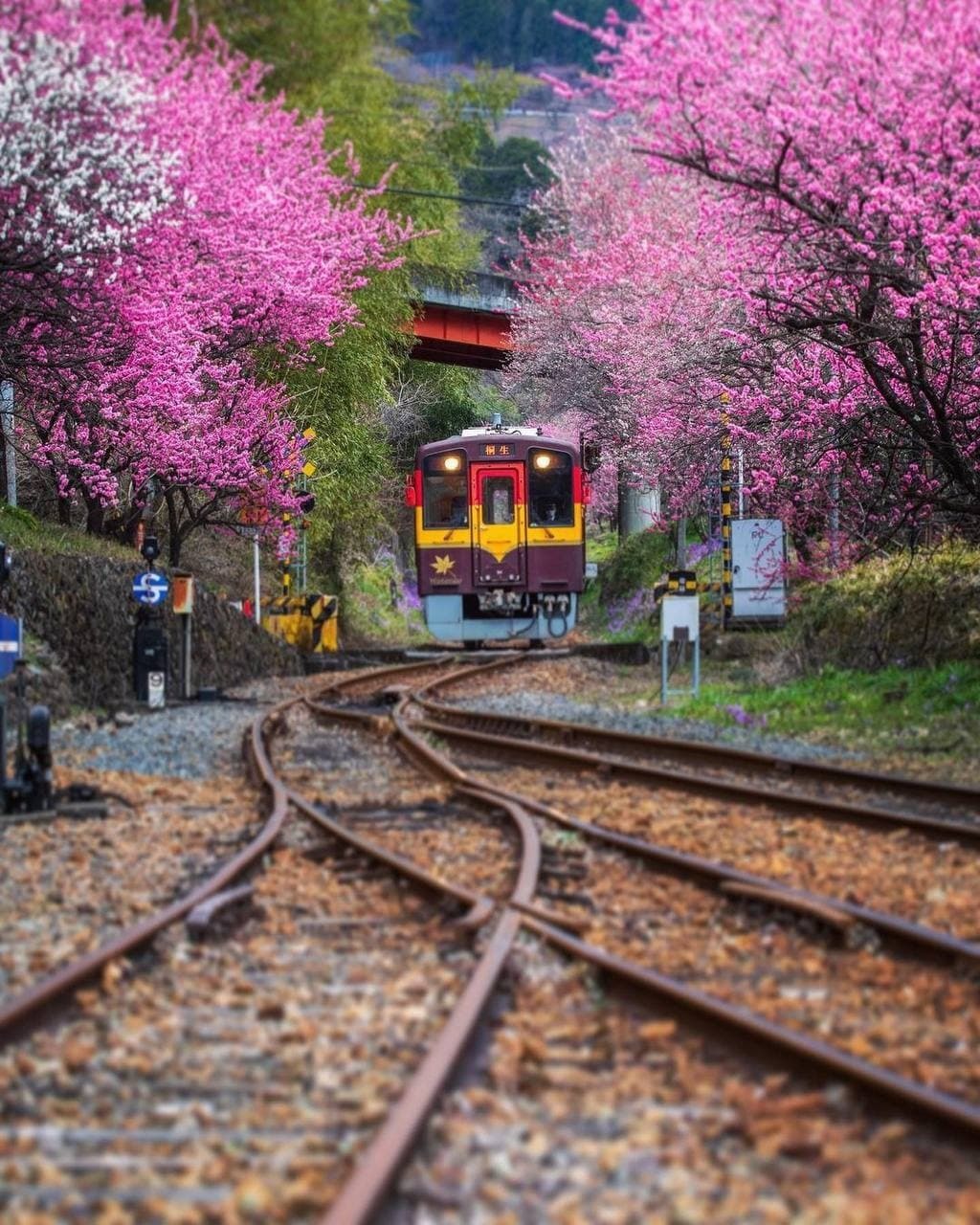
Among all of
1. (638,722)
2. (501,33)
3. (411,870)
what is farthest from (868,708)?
(501,33)

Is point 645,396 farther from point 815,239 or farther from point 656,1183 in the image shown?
point 656,1183

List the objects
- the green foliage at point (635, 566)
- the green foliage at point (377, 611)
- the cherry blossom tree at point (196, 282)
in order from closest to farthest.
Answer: the cherry blossom tree at point (196, 282), the green foliage at point (377, 611), the green foliage at point (635, 566)

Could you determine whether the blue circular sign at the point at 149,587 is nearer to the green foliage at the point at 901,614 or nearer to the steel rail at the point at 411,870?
the green foliage at the point at 901,614

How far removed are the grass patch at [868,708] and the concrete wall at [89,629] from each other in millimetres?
5693

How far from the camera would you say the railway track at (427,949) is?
3.82 meters

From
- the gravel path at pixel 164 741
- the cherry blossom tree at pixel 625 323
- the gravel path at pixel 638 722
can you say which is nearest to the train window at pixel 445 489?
the cherry blossom tree at pixel 625 323

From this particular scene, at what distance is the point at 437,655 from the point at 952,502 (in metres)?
12.7

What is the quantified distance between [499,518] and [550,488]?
2.99 ft

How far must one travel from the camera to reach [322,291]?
2502 cm

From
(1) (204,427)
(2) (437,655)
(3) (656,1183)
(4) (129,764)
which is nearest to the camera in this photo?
(3) (656,1183)

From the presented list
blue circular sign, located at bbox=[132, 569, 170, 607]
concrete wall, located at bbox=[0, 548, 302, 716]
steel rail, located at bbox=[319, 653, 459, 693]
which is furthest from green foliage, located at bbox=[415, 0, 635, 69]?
blue circular sign, located at bbox=[132, 569, 170, 607]

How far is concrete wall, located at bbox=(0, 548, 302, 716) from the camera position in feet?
53.3

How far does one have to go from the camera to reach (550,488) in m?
26.7

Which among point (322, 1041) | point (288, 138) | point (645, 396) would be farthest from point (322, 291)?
point (322, 1041)
